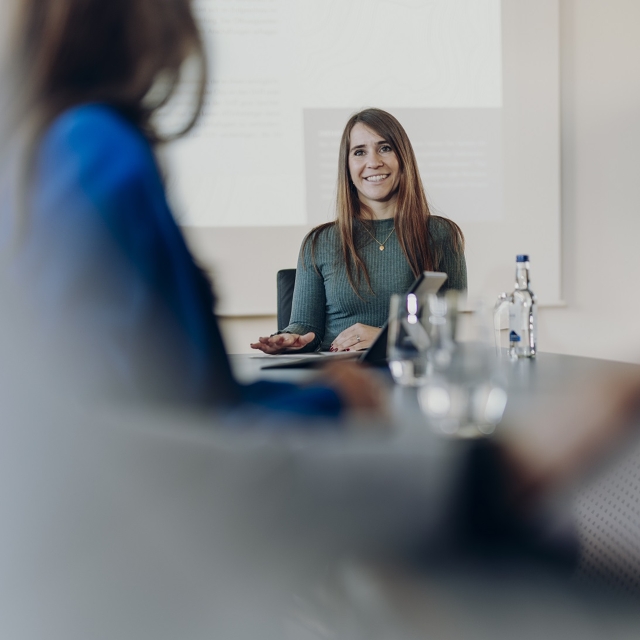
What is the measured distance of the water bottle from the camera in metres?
1.44

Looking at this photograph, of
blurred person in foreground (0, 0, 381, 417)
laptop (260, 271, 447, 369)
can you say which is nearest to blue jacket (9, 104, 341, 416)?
blurred person in foreground (0, 0, 381, 417)

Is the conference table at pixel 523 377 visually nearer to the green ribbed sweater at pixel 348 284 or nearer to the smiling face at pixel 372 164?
the green ribbed sweater at pixel 348 284

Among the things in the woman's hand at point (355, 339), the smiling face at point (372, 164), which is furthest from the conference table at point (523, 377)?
the smiling face at point (372, 164)

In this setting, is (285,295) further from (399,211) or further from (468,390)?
(468,390)

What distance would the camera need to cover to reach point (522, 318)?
1.46 metres

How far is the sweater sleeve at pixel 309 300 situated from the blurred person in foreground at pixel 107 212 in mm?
1695

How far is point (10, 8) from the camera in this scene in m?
0.57

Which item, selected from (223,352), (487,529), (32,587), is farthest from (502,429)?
(32,587)

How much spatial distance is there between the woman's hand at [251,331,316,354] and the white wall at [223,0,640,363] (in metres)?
2.16

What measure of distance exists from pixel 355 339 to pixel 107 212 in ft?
4.48

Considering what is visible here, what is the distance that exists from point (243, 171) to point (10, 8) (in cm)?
258

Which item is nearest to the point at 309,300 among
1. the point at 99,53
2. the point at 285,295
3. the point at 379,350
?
the point at 285,295

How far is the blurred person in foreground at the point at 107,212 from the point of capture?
0.49 m

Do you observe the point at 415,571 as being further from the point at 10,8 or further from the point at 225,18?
the point at 225,18
